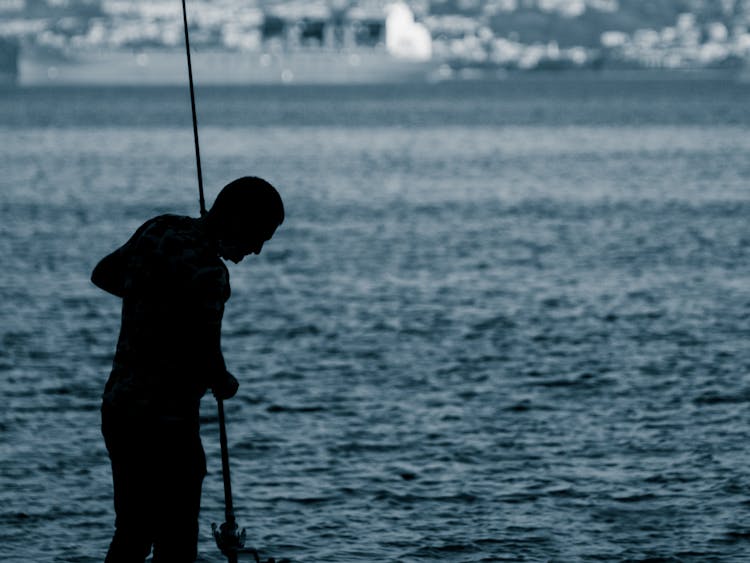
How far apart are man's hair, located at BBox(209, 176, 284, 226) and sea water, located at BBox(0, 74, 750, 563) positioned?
4011 millimetres

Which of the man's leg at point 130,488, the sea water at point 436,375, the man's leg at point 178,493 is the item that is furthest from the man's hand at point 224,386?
the sea water at point 436,375

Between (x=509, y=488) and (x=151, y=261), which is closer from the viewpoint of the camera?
(x=151, y=261)

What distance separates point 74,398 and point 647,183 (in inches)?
1410

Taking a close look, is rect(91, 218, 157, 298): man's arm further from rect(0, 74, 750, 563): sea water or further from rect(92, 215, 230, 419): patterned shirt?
rect(0, 74, 750, 563): sea water

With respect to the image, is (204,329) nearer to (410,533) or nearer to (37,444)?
(410,533)

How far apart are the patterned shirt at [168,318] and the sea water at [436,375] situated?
3.75m

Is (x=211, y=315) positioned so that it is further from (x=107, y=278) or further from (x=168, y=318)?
(x=107, y=278)

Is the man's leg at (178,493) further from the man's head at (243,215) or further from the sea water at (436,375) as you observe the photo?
the sea water at (436,375)

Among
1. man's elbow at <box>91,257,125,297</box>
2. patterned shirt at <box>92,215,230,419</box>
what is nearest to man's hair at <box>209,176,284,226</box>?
patterned shirt at <box>92,215,230,419</box>

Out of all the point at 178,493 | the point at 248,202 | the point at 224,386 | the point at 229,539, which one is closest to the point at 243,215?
the point at 248,202

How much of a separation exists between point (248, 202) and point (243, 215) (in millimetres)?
50

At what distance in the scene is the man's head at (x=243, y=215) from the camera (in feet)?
18.5

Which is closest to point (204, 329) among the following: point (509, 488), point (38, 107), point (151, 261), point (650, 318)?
point (151, 261)

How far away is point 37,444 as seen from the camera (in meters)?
12.4
